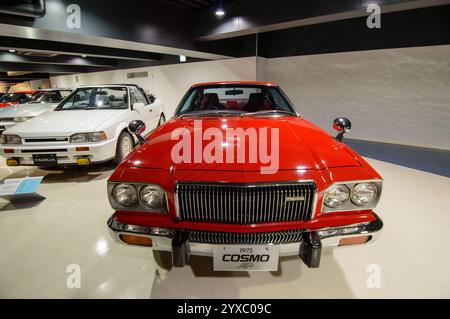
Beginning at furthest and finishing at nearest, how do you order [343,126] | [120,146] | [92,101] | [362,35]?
[362,35], [92,101], [120,146], [343,126]

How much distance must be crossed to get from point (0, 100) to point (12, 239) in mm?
9031

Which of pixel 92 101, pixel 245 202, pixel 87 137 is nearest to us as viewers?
A: pixel 245 202

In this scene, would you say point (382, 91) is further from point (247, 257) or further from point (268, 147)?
point (247, 257)

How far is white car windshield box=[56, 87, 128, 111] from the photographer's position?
4.32 m

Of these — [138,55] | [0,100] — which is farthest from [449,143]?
[0,100]

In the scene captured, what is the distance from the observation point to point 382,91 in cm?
592

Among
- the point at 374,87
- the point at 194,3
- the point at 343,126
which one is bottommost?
the point at 343,126

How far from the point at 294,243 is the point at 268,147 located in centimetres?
60

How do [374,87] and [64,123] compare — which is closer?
[64,123]

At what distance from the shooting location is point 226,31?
6.26 m

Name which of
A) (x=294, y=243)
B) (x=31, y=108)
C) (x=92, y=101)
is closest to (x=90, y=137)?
(x=92, y=101)

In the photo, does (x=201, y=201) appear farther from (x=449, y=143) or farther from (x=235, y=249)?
(x=449, y=143)

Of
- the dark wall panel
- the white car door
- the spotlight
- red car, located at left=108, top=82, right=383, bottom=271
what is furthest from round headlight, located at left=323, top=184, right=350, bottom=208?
the dark wall panel
